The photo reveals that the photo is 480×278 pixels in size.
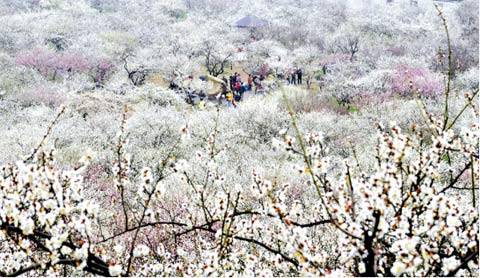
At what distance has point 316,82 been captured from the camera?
81.5 feet

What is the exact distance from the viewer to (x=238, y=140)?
13062mm

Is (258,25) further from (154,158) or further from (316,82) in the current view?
(154,158)

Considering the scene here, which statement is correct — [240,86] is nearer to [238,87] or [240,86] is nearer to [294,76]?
[238,87]

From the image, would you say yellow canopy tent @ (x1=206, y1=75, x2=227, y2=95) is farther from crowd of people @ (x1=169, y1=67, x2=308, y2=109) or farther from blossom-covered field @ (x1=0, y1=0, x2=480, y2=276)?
crowd of people @ (x1=169, y1=67, x2=308, y2=109)

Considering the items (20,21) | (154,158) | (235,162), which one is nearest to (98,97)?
(154,158)

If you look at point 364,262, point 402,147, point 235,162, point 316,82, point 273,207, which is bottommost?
point 316,82

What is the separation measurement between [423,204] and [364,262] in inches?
20.9

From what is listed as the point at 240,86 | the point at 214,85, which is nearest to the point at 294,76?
the point at 240,86

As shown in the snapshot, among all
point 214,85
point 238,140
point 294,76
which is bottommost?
point 214,85

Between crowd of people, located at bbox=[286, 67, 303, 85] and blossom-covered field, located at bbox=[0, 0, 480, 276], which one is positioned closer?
blossom-covered field, located at bbox=[0, 0, 480, 276]

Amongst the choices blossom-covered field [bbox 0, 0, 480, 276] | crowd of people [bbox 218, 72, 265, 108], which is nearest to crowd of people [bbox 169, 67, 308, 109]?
crowd of people [bbox 218, 72, 265, 108]

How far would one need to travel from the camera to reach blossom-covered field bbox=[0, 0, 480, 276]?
2592 mm

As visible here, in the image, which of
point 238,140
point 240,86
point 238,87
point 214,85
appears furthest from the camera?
point 214,85

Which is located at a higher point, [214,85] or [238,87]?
[238,87]
